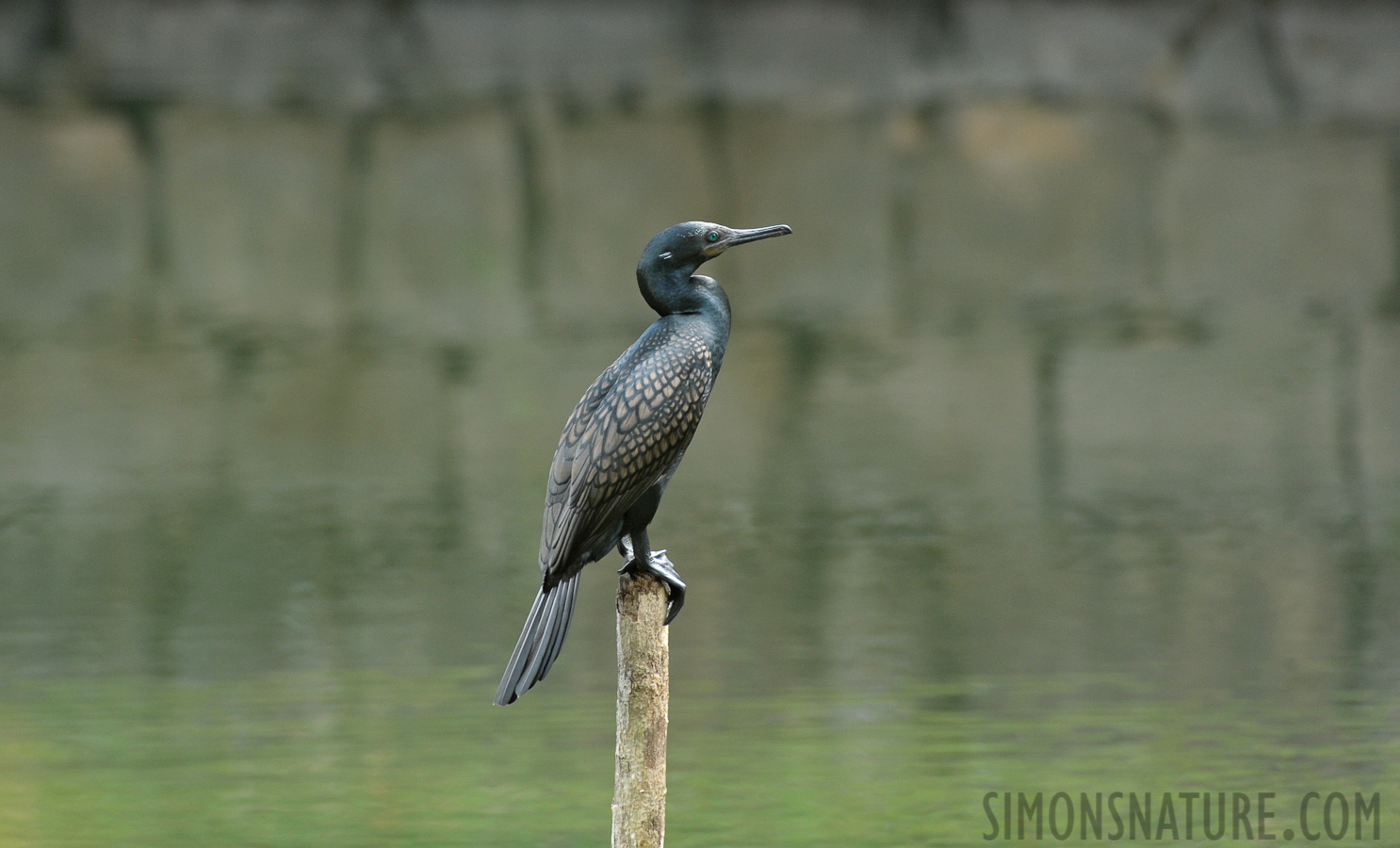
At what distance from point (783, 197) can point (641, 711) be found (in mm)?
4140

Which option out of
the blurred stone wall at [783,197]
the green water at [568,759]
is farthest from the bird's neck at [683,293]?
the blurred stone wall at [783,197]

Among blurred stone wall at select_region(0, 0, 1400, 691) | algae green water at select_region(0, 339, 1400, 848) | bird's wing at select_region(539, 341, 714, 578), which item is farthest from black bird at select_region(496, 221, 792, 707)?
blurred stone wall at select_region(0, 0, 1400, 691)

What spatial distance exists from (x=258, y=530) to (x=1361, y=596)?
11.4ft

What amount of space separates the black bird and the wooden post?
0.04 meters

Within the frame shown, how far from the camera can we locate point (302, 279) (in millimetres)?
6402

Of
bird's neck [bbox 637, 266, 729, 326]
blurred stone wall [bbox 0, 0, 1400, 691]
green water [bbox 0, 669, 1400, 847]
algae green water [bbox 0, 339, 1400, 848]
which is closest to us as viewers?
bird's neck [bbox 637, 266, 729, 326]

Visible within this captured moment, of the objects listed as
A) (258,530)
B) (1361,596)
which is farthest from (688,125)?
(1361,596)

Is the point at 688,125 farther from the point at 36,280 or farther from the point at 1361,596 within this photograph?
the point at 1361,596

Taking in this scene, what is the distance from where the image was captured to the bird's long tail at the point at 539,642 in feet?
A: 8.04

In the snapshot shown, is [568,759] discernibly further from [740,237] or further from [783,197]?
[783,197]

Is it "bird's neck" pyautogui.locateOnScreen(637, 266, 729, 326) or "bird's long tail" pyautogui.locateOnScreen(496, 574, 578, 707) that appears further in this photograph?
"bird's neck" pyautogui.locateOnScreen(637, 266, 729, 326)

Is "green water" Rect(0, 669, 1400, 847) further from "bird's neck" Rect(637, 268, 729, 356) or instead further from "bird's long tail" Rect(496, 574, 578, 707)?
"bird's neck" Rect(637, 268, 729, 356)

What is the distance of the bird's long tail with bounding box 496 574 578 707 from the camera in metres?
2.45

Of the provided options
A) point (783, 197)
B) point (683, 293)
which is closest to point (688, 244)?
point (683, 293)
